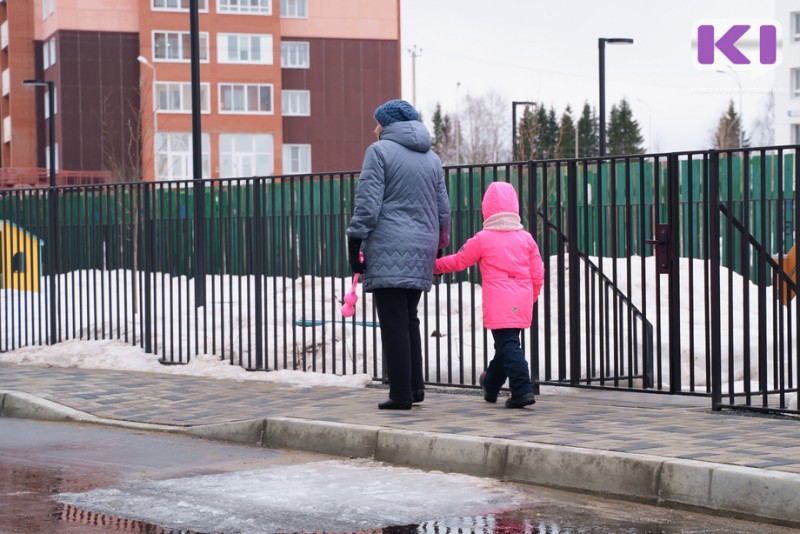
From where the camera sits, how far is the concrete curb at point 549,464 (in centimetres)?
621

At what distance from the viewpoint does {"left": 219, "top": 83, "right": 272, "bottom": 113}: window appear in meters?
72.7

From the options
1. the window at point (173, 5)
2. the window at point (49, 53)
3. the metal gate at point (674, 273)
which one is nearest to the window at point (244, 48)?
the window at point (173, 5)

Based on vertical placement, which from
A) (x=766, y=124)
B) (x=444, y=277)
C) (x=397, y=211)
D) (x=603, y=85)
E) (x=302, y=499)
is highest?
(x=766, y=124)

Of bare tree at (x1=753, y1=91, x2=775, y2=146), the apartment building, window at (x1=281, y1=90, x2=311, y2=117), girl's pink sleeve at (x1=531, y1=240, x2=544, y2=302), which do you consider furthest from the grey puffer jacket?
bare tree at (x1=753, y1=91, x2=775, y2=146)

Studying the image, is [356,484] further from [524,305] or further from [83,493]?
[524,305]

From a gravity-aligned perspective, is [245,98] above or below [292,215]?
above

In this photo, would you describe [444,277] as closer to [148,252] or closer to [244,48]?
[148,252]

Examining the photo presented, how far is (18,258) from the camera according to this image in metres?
15.1

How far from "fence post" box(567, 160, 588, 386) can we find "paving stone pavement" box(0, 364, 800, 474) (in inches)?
10.7

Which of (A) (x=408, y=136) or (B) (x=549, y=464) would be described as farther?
(A) (x=408, y=136)

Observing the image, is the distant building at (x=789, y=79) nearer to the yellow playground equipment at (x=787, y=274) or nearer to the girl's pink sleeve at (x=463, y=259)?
the yellow playground equipment at (x=787, y=274)

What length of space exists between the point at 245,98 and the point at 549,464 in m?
67.5

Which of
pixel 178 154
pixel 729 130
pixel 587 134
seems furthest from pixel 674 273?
pixel 587 134

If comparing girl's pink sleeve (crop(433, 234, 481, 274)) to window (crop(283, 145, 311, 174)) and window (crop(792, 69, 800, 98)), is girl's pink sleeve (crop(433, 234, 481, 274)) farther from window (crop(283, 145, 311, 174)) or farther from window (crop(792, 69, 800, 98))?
window (crop(792, 69, 800, 98))
